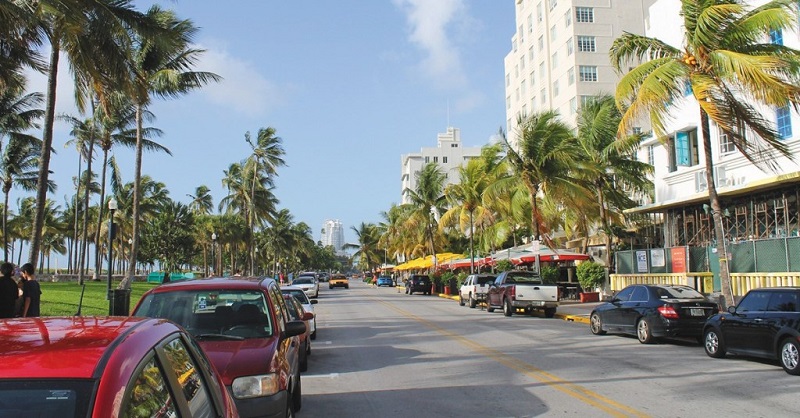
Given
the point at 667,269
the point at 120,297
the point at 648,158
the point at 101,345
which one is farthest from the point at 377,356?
the point at 648,158

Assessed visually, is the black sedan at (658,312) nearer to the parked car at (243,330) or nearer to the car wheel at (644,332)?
the car wheel at (644,332)

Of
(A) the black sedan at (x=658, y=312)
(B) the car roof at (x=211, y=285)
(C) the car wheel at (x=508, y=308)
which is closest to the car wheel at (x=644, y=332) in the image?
(A) the black sedan at (x=658, y=312)

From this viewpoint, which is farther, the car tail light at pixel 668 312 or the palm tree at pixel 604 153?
the palm tree at pixel 604 153

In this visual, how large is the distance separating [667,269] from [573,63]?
36.3 m

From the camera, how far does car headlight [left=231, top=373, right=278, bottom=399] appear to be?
5871 millimetres

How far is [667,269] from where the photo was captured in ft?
84.6

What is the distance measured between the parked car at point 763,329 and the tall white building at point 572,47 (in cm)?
4551

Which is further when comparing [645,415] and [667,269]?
[667,269]

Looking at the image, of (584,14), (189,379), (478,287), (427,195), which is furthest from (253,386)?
(584,14)

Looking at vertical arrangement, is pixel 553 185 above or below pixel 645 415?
above

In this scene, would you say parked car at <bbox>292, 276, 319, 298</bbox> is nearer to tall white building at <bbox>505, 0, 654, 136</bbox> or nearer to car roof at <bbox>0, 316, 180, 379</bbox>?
tall white building at <bbox>505, 0, 654, 136</bbox>

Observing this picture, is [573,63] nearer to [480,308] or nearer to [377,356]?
[480,308]

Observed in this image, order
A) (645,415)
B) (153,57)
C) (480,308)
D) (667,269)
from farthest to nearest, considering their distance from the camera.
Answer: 1. (480,308)
2. (153,57)
3. (667,269)
4. (645,415)

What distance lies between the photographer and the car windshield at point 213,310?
7.25m
